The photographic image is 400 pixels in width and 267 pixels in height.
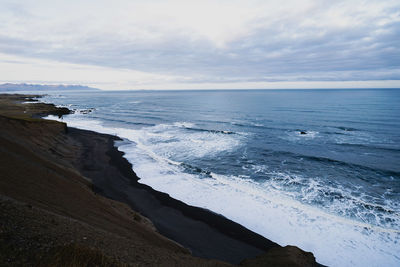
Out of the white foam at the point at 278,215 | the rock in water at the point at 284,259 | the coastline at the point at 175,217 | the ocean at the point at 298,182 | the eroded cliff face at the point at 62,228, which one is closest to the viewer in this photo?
the eroded cliff face at the point at 62,228

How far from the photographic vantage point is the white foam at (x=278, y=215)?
13.4 metres

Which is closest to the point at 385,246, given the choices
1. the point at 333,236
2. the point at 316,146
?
the point at 333,236

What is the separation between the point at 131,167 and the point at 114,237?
1733 centimetres

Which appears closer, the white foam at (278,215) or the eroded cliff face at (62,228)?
the eroded cliff face at (62,228)

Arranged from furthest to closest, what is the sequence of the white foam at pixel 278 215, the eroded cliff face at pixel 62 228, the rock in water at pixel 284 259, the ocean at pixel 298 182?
the ocean at pixel 298 182, the white foam at pixel 278 215, the rock in water at pixel 284 259, the eroded cliff face at pixel 62 228

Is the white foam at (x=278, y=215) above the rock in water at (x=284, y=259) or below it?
below

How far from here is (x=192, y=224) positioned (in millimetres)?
15688

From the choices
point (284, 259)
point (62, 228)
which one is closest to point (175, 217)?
point (284, 259)

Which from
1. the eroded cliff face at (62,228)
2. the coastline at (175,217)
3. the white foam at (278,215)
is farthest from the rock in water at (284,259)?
the white foam at (278,215)

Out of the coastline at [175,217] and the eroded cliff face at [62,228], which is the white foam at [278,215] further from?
the eroded cliff face at [62,228]

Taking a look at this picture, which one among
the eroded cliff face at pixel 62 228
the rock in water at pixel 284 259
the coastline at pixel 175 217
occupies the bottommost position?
the coastline at pixel 175 217

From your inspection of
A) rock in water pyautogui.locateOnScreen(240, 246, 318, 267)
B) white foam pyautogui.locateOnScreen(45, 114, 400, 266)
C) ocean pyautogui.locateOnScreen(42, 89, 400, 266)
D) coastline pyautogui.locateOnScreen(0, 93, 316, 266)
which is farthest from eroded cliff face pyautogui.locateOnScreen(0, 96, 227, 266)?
ocean pyautogui.locateOnScreen(42, 89, 400, 266)

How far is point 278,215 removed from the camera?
56.1 feet

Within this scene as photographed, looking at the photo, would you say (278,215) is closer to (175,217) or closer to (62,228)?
(175,217)
